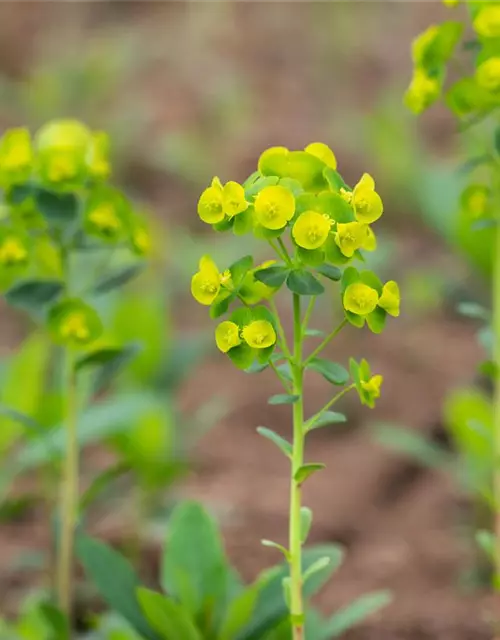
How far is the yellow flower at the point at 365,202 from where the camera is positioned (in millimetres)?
946

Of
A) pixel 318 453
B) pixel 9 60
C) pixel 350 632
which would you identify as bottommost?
pixel 350 632

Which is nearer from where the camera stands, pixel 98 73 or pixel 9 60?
pixel 98 73

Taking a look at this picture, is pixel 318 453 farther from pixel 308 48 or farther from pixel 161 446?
pixel 308 48

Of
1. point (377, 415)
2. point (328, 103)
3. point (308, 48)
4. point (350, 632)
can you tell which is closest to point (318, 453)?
point (377, 415)

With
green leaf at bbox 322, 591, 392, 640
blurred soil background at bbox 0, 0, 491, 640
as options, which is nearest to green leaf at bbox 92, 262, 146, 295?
green leaf at bbox 322, 591, 392, 640

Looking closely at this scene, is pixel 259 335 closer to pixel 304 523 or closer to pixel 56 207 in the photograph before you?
pixel 304 523

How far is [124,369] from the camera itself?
6.84 ft

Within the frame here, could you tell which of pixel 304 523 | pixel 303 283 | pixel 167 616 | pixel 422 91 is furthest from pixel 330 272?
pixel 167 616

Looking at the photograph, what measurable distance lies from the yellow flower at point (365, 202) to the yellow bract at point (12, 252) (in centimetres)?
53

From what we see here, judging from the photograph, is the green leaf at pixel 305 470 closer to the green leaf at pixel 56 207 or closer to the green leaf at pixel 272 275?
the green leaf at pixel 272 275

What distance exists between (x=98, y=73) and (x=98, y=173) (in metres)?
2.96

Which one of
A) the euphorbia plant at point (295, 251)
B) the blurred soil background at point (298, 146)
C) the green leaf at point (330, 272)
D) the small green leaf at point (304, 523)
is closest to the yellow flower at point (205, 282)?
the euphorbia plant at point (295, 251)

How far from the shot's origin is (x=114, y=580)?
130 cm

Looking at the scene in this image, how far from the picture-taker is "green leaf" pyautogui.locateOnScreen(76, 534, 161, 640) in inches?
50.0
